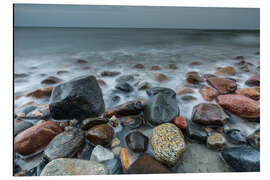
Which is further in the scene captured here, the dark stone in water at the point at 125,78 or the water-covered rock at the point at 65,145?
the dark stone in water at the point at 125,78

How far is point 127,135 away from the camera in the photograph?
127 cm

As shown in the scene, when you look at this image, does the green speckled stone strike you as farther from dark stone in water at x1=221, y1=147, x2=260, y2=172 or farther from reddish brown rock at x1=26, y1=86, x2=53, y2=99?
reddish brown rock at x1=26, y1=86, x2=53, y2=99

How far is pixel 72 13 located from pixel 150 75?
4.77 feet

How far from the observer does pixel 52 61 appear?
104 inches

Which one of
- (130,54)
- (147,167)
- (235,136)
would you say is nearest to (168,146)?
(147,167)

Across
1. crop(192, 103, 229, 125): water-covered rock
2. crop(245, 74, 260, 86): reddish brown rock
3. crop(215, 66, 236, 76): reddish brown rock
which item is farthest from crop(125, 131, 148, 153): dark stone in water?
Result: crop(215, 66, 236, 76): reddish brown rock

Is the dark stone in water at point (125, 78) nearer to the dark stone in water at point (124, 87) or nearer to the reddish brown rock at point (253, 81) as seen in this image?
the dark stone in water at point (124, 87)

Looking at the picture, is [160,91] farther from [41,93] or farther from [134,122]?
[41,93]

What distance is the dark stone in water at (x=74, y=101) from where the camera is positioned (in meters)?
1.38

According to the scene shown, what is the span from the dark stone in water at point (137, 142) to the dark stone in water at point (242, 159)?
0.66 m

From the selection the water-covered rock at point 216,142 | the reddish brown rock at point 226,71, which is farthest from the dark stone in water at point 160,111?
the reddish brown rock at point 226,71

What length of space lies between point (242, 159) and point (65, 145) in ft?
4.59

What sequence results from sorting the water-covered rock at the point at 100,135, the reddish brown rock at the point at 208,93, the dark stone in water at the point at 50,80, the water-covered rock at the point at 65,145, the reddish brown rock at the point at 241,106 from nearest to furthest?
the water-covered rock at the point at 65,145 < the water-covered rock at the point at 100,135 < the reddish brown rock at the point at 241,106 < the reddish brown rock at the point at 208,93 < the dark stone in water at the point at 50,80

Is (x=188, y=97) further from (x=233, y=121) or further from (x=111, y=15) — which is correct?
(x=111, y=15)
